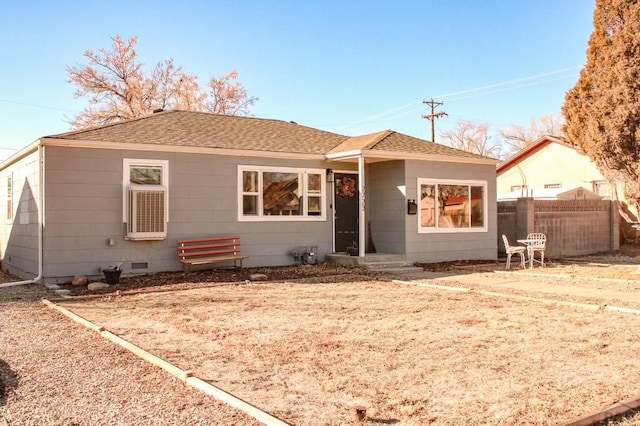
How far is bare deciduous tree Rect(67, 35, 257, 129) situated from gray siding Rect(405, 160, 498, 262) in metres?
21.6

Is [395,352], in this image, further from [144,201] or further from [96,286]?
[144,201]

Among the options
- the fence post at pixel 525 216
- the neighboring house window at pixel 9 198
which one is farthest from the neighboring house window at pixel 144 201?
the fence post at pixel 525 216

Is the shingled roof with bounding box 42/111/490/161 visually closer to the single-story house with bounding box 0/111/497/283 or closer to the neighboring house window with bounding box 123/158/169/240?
the single-story house with bounding box 0/111/497/283

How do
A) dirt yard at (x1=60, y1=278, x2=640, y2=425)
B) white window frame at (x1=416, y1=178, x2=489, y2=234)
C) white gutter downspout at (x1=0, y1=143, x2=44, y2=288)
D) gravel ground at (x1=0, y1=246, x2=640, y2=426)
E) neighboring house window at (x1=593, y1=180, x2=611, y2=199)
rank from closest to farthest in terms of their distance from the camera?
gravel ground at (x1=0, y1=246, x2=640, y2=426) → dirt yard at (x1=60, y1=278, x2=640, y2=425) → white gutter downspout at (x1=0, y1=143, x2=44, y2=288) → white window frame at (x1=416, y1=178, x2=489, y2=234) → neighboring house window at (x1=593, y1=180, x2=611, y2=199)

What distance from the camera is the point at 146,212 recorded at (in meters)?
11.1

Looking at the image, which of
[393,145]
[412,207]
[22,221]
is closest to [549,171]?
[393,145]

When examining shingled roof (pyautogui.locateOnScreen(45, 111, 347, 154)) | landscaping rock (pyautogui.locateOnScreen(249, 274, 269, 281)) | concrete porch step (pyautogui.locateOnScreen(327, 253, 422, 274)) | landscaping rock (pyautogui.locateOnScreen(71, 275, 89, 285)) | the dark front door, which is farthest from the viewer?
the dark front door

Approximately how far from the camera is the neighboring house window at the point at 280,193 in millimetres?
12578

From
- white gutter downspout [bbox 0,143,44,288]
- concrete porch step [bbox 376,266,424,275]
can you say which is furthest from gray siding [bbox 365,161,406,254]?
white gutter downspout [bbox 0,143,44,288]

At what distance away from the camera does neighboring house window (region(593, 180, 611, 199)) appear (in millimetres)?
21109

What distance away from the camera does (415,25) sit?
63.5 feet

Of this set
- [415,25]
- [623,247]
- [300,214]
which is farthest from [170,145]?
[623,247]

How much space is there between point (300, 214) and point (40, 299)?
600 cm

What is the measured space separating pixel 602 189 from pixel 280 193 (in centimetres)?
1430
